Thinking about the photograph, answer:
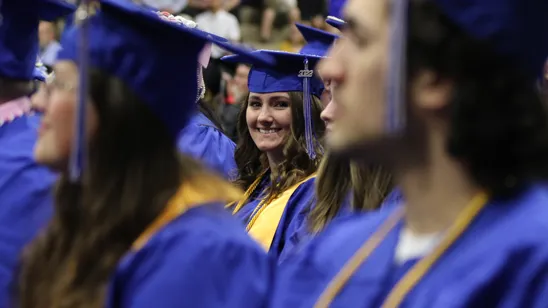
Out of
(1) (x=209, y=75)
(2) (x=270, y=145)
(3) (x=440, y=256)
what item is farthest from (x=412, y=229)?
(1) (x=209, y=75)

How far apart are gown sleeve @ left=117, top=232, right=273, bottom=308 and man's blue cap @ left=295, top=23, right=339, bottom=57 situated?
2.81 m

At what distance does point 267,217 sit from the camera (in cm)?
431

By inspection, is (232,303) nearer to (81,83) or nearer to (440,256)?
(440,256)

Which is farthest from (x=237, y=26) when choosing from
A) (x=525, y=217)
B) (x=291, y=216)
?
(x=525, y=217)

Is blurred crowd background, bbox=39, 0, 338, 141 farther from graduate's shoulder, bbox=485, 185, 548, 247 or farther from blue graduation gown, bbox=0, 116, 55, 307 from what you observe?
graduate's shoulder, bbox=485, 185, 548, 247

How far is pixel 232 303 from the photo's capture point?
183 cm

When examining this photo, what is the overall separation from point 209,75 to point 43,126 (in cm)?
544

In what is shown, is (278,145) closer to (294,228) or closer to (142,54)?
(294,228)

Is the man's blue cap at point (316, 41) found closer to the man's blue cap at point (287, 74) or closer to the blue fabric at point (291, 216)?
the man's blue cap at point (287, 74)

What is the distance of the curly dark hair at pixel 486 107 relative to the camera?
169 centimetres

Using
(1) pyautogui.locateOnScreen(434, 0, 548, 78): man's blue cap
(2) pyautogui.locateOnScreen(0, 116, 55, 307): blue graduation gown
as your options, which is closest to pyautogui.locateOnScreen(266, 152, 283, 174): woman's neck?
(2) pyautogui.locateOnScreen(0, 116, 55, 307): blue graduation gown

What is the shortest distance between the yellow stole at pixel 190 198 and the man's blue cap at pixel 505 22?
0.65 meters

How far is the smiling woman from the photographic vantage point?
4297 mm

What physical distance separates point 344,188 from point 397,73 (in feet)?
6.52
